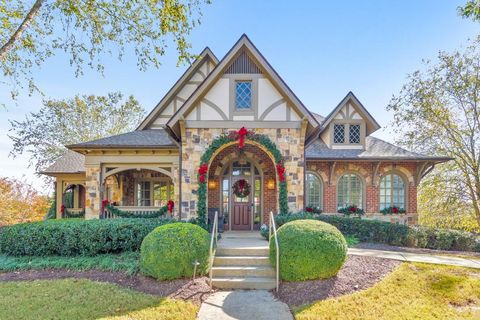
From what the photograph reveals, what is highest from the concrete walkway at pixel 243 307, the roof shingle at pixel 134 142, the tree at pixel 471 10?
the tree at pixel 471 10

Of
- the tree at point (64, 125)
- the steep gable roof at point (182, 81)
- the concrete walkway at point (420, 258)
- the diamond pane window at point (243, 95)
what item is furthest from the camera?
the tree at point (64, 125)

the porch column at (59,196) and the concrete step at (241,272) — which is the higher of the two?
the porch column at (59,196)

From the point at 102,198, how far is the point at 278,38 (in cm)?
994

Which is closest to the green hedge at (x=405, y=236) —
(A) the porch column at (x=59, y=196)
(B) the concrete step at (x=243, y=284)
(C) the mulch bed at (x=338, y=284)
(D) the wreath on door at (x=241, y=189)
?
(D) the wreath on door at (x=241, y=189)

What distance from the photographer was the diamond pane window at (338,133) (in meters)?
13.8

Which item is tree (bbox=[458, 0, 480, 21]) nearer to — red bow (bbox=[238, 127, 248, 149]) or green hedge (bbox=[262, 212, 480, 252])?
red bow (bbox=[238, 127, 248, 149])

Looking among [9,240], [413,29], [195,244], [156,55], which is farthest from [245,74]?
[9,240]

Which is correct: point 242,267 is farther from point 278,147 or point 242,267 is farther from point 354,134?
point 354,134

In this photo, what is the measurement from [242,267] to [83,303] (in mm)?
3311

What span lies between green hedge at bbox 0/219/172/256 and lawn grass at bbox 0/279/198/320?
1627mm

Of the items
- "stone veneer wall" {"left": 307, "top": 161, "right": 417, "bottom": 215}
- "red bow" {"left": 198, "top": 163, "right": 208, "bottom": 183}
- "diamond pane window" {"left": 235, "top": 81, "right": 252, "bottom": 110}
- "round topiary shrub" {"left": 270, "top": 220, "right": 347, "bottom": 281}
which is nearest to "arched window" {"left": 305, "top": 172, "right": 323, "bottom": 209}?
"stone veneer wall" {"left": 307, "top": 161, "right": 417, "bottom": 215}

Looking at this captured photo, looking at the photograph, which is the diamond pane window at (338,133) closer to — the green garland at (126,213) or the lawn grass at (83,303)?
the green garland at (126,213)

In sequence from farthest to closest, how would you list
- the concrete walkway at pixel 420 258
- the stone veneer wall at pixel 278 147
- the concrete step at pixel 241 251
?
the stone veneer wall at pixel 278 147 → the concrete step at pixel 241 251 → the concrete walkway at pixel 420 258

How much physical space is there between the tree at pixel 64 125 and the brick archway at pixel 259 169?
18706 mm
